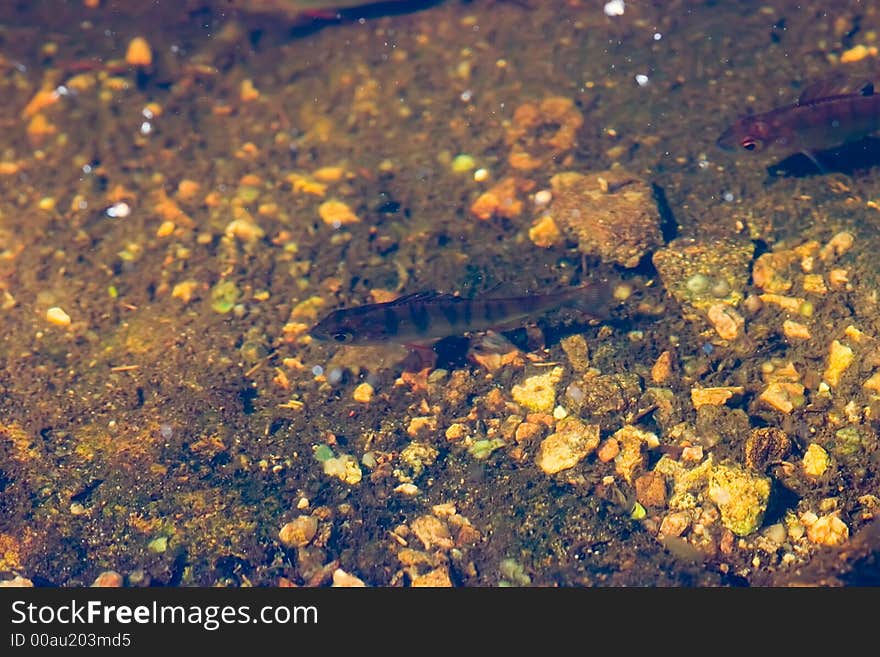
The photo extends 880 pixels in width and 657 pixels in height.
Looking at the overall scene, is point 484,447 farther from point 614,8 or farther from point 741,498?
point 614,8

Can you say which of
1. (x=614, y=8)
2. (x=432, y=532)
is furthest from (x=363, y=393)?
(x=614, y=8)

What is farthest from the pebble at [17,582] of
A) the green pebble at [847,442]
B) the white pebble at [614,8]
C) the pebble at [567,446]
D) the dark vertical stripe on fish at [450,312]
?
the white pebble at [614,8]

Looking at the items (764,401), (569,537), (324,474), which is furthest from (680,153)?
(324,474)

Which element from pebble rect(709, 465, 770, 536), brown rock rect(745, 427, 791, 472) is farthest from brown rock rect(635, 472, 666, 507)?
brown rock rect(745, 427, 791, 472)

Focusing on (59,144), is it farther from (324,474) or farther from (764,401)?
(764,401)

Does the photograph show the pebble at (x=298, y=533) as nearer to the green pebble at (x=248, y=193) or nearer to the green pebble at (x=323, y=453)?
the green pebble at (x=323, y=453)

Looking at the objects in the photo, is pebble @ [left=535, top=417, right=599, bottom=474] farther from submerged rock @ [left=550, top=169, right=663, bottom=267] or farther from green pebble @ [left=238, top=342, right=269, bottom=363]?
green pebble @ [left=238, top=342, right=269, bottom=363]

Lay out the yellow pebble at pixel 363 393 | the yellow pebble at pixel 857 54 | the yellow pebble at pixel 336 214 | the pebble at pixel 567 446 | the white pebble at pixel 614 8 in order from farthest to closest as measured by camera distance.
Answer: the white pebble at pixel 614 8 < the yellow pebble at pixel 857 54 < the yellow pebble at pixel 336 214 < the yellow pebble at pixel 363 393 < the pebble at pixel 567 446
